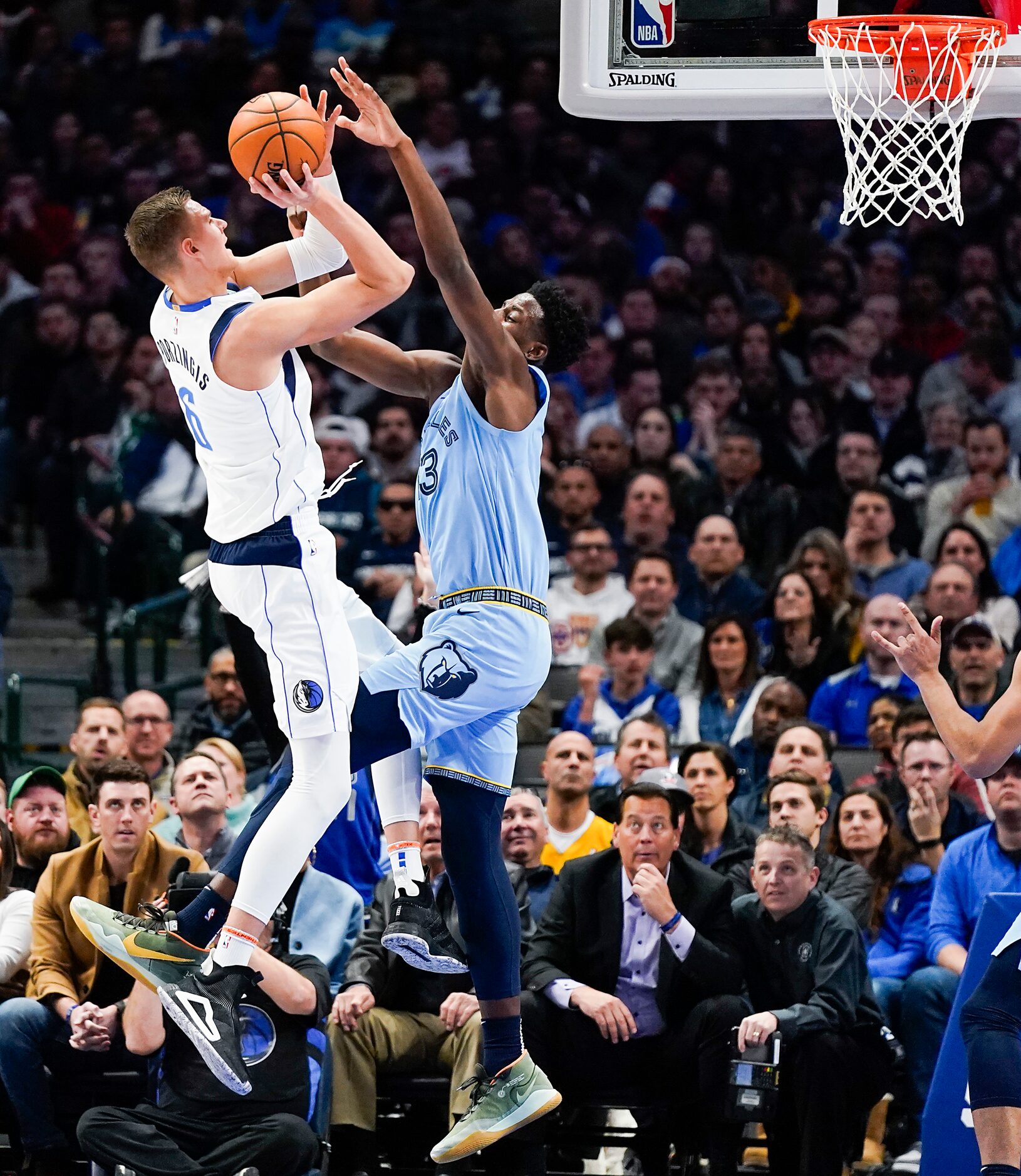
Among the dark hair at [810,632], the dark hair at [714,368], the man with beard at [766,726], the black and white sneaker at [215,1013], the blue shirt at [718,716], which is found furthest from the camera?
the dark hair at [714,368]

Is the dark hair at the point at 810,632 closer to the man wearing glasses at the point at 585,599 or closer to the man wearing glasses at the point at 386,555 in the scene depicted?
the man wearing glasses at the point at 585,599

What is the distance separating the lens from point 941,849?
368 inches

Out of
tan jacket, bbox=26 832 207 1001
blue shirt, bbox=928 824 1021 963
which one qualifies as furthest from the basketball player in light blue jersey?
blue shirt, bbox=928 824 1021 963

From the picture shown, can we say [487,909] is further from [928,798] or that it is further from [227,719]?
[227,719]

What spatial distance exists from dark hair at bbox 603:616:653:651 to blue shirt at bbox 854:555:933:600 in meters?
1.47

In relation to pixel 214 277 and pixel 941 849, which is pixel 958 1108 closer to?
pixel 941 849

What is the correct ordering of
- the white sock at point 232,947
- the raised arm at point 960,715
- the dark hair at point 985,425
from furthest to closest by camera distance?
the dark hair at point 985,425, the raised arm at point 960,715, the white sock at point 232,947

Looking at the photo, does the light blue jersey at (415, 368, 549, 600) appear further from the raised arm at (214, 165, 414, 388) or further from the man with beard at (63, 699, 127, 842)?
the man with beard at (63, 699, 127, 842)

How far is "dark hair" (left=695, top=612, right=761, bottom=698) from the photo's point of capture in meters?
10.7

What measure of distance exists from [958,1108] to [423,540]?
3268mm

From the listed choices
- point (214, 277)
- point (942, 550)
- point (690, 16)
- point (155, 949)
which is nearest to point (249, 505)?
point (214, 277)

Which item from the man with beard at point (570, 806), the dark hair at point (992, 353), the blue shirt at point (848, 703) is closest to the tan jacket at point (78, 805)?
the man with beard at point (570, 806)

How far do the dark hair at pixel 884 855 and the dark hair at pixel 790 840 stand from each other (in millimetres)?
674

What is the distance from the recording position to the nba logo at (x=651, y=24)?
296 inches
